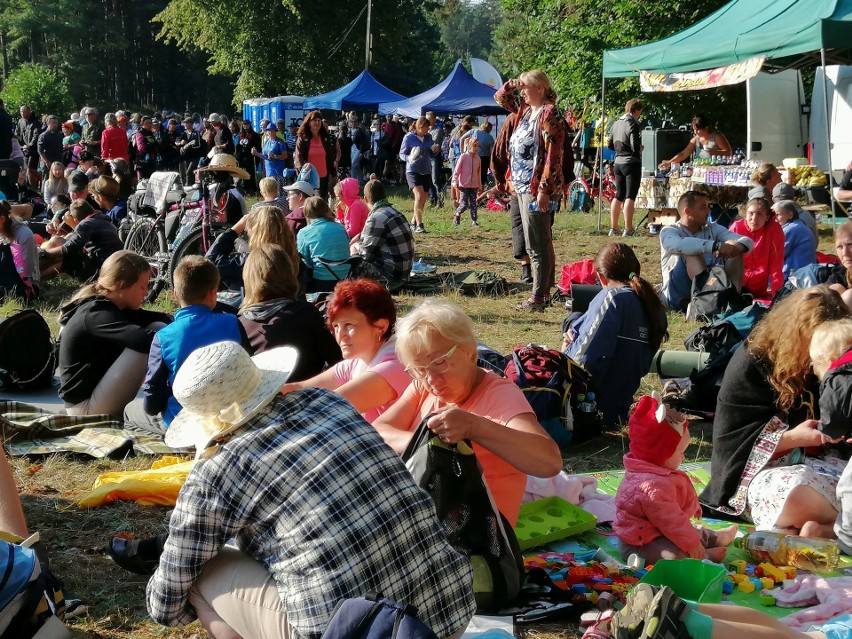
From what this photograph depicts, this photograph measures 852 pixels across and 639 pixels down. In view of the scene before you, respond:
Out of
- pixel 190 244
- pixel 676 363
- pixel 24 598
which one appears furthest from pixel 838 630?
pixel 190 244

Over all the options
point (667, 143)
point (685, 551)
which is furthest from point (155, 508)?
point (667, 143)

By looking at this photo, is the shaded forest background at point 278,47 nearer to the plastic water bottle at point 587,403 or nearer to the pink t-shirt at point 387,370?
the plastic water bottle at point 587,403

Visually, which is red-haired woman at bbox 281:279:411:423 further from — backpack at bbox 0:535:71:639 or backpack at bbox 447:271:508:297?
backpack at bbox 447:271:508:297

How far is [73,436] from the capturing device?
18.5 feet

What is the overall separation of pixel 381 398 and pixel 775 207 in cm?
581

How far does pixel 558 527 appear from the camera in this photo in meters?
4.27

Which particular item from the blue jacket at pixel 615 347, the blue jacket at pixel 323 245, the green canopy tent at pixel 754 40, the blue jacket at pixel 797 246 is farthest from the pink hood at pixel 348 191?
the blue jacket at pixel 615 347

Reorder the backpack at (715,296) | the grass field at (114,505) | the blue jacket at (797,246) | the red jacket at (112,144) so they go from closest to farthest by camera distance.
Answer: the grass field at (114,505) → the backpack at (715,296) → the blue jacket at (797,246) → the red jacket at (112,144)

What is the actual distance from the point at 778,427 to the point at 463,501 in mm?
1844

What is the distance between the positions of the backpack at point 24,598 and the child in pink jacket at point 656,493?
6.85 ft

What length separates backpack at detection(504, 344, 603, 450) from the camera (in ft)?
17.9

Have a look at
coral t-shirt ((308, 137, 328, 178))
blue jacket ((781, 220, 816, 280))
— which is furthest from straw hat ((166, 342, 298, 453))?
coral t-shirt ((308, 137, 328, 178))

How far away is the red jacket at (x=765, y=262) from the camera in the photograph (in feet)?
27.2

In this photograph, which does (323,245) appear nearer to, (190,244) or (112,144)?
(190,244)
